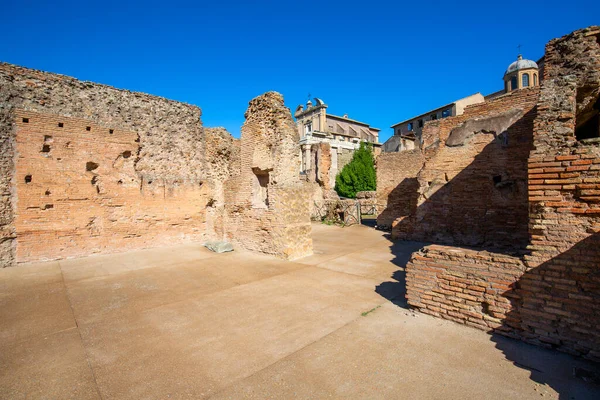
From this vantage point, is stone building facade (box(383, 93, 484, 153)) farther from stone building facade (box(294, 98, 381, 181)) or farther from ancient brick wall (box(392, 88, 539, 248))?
ancient brick wall (box(392, 88, 539, 248))

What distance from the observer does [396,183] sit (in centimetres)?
1365

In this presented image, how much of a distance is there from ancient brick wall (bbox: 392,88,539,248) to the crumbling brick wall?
3.96m

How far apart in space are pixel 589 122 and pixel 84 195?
12449 millimetres

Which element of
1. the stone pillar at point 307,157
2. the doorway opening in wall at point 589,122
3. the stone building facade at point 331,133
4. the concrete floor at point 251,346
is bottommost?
the concrete floor at point 251,346

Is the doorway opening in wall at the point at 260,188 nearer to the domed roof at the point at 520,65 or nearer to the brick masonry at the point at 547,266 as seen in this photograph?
the brick masonry at the point at 547,266

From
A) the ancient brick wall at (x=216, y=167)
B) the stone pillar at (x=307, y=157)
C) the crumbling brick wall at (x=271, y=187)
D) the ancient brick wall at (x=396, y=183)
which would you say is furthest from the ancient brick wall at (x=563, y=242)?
the stone pillar at (x=307, y=157)

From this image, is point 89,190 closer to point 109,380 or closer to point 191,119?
point 191,119

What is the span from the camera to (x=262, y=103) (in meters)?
8.61

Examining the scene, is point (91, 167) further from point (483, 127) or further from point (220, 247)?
point (483, 127)

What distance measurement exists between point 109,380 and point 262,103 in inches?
286

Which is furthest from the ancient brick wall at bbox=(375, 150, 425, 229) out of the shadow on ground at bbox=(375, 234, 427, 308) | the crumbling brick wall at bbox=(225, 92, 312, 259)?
the crumbling brick wall at bbox=(225, 92, 312, 259)

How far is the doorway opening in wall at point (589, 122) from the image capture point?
5602mm

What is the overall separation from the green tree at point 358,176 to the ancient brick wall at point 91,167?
23.9m

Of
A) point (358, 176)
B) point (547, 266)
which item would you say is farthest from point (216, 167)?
point (358, 176)
